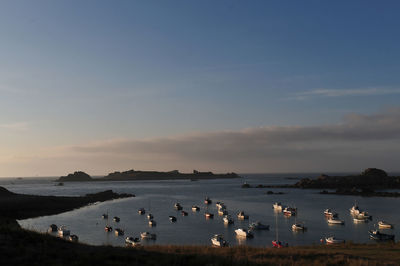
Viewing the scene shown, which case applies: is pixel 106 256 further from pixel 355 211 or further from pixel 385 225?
pixel 355 211

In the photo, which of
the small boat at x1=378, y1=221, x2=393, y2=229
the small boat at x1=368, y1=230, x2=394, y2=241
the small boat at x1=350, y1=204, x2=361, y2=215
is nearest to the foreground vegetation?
the small boat at x1=368, y1=230, x2=394, y2=241

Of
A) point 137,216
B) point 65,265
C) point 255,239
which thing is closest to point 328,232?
point 255,239

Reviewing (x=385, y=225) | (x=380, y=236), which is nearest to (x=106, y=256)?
(x=380, y=236)

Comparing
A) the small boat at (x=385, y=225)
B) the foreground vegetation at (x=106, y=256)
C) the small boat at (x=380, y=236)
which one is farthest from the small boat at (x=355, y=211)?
the foreground vegetation at (x=106, y=256)

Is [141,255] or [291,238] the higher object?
[141,255]

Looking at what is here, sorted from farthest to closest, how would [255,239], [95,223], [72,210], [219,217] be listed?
[72,210] → [219,217] → [95,223] → [255,239]

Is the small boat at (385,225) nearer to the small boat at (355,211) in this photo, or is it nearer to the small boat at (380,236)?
the small boat at (380,236)

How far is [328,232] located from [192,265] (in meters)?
56.6

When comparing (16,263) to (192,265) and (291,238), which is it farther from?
(291,238)

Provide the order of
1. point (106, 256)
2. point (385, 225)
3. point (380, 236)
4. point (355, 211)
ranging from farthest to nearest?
point (355, 211), point (385, 225), point (380, 236), point (106, 256)

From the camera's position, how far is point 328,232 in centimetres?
6956

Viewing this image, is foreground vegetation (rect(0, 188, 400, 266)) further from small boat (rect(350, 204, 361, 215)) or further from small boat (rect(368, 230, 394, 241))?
small boat (rect(350, 204, 361, 215))

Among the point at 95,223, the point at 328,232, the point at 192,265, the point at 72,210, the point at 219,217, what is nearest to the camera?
the point at 192,265

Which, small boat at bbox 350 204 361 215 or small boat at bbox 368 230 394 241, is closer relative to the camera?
small boat at bbox 368 230 394 241
